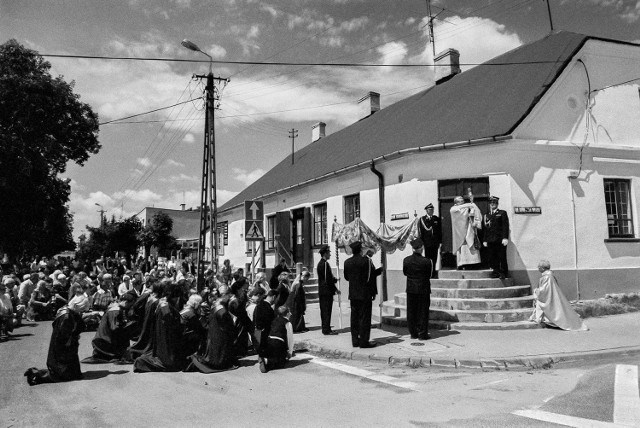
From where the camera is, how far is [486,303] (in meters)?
10.5

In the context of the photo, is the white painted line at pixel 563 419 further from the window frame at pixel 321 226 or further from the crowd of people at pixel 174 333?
the window frame at pixel 321 226

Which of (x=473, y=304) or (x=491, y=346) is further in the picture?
(x=473, y=304)

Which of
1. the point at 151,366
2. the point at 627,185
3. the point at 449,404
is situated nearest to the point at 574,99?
the point at 627,185

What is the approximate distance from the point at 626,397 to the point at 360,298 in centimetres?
438

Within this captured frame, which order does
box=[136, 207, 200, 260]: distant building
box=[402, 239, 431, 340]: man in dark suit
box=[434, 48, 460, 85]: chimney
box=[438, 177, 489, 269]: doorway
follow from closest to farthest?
1. box=[402, 239, 431, 340]: man in dark suit
2. box=[438, 177, 489, 269]: doorway
3. box=[434, 48, 460, 85]: chimney
4. box=[136, 207, 200, 260]: distant building

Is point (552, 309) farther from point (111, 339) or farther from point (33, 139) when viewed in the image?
point (33, 139)

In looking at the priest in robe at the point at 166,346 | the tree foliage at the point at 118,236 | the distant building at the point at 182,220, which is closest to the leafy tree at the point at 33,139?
the priest in robe at the point at 166,346

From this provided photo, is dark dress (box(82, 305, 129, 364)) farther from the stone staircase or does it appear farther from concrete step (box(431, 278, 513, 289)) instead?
concrete step (box(431, 278, 513, 289))

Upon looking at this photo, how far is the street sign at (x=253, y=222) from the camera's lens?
12752 mm

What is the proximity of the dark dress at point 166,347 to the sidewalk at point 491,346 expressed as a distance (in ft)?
8.38

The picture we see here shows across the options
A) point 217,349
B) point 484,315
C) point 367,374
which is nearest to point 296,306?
point 217,349

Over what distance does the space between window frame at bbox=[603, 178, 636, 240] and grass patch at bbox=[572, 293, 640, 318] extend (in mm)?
1639

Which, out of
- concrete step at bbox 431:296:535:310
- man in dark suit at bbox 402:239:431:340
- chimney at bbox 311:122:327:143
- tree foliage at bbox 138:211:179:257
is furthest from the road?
tree foliage at bbox 138:211:179:257

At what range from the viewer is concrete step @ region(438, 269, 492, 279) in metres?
11.6
